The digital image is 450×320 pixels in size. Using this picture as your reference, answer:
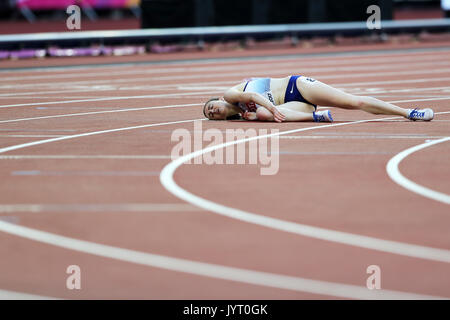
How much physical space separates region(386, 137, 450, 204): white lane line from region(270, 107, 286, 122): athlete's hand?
2401mm

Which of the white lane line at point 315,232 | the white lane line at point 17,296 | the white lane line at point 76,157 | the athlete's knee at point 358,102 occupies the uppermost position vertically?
the athlete's knee at point 358,102

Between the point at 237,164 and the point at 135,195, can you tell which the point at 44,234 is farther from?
the point at 237,164

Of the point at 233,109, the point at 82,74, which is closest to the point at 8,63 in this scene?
the point at 82,74

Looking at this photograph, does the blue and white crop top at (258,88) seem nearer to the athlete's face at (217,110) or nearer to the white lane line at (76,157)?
the athlete's face at (217,110)

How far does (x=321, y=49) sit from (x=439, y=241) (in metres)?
27.5

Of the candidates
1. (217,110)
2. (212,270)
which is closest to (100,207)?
(212,270)

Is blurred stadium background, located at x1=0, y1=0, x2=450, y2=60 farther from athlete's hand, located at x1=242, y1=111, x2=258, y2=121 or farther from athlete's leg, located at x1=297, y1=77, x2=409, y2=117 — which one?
athlete's leg, located at x1=297, y1=77, x2=409, y2=117

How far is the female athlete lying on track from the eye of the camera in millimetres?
11852

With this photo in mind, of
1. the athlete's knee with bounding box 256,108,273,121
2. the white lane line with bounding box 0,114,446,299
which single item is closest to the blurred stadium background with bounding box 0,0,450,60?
the athlete's knee with bounding box 256,108,273,121

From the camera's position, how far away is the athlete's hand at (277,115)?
11.9 m

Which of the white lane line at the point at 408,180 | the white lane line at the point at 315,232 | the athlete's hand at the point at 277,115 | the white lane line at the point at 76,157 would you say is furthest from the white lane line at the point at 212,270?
the athlete's hand at the point at 277,115

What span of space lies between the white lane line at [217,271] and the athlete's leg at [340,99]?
6.03m

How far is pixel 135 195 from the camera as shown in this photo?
7543 millimetres
